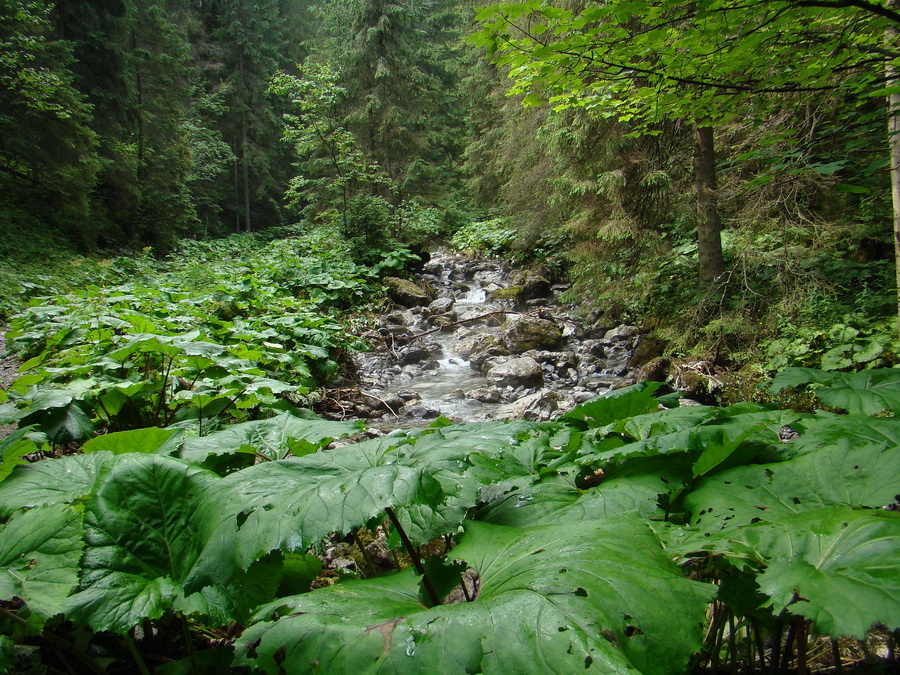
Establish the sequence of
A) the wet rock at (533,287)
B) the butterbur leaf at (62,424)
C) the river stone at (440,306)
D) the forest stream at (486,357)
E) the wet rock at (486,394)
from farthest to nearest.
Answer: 1. the wet rock at (533,287)
2. the river stone at (440,306)
3. the wet rock at (486,394)
4. the forest stream at (486,357)
5. the butterbur leaf at (62,424)

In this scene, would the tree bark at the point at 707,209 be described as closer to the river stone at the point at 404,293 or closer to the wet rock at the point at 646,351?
the wet rock at the point at 646,351

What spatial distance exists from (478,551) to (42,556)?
111cm

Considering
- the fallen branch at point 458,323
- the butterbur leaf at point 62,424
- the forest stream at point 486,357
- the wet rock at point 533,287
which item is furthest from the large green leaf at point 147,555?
the wet rock at point 533,287

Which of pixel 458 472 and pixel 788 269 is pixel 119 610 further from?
pixel 788 269

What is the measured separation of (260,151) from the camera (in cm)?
2539

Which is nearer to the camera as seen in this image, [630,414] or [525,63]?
[630,414]

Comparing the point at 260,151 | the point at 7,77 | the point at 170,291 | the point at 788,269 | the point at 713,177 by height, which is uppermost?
the point at 260,151

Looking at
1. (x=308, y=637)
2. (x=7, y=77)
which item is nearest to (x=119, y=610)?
(x=308, y=637)

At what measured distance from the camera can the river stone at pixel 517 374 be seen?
7.22m

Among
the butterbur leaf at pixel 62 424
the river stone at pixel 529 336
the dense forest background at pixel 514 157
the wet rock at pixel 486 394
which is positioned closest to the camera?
the butterbur leaf at pixel 62 424

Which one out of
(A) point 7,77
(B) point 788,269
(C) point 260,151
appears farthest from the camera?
(C) point 260,151

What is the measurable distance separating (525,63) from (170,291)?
6.06 meters

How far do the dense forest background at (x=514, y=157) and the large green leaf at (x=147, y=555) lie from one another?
8.34 ft

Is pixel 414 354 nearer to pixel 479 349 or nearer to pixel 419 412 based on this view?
pixel 479 349
